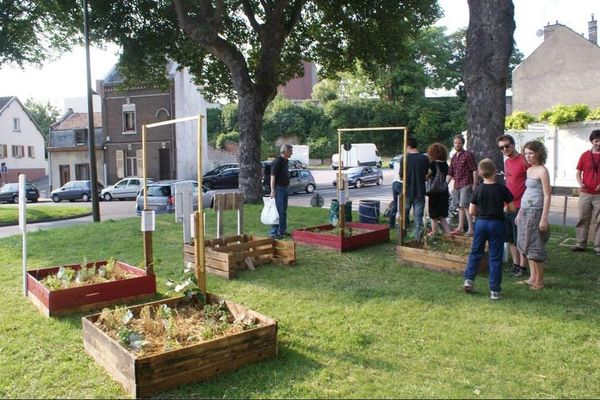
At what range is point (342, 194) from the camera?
896cm

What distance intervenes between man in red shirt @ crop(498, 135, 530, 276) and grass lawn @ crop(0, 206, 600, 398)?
41 centimetres

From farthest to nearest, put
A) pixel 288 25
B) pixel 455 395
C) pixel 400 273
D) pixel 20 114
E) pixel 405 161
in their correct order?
pixel 20 114
pixel 288 25
pixel 405 161
pixel 400 273
pixel 455 395

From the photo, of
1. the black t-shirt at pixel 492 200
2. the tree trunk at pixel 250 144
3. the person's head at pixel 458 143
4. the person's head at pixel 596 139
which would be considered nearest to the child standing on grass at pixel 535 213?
the black t-shirt at pixel 492 200

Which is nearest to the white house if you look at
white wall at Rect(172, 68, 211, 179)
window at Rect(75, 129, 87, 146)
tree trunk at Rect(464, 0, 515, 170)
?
window at Rect(75, 129, 87, 146)

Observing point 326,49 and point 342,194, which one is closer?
point 342,194

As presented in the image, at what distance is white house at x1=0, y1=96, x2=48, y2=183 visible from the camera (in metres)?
53.7

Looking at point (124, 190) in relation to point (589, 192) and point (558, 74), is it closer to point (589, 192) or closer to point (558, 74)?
point (558, 74)

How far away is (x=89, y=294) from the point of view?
5.93m

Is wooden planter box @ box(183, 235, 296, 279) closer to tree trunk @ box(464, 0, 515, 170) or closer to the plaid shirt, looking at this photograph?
the plaid shirt

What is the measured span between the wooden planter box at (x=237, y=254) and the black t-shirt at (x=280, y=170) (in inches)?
64.9

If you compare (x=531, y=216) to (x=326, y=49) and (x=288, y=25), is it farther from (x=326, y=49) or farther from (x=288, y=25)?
(x=326, y=49)

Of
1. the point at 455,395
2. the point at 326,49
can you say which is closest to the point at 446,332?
the point at 455,395

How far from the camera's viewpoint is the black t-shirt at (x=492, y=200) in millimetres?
6004

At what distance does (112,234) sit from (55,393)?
7993mm
